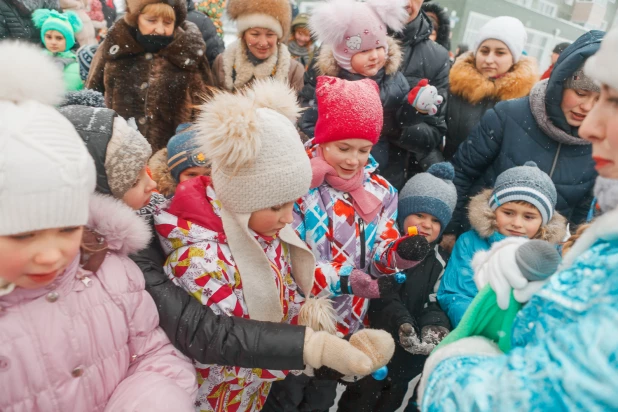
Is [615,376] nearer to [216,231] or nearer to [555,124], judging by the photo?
[216,231]

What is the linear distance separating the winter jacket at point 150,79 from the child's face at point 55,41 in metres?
1.80

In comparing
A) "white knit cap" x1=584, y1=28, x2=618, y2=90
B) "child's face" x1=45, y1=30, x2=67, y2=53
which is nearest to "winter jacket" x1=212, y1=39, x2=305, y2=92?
"child's face" x1=45, y1=30, x2=67, y2=53

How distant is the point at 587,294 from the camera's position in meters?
0.67

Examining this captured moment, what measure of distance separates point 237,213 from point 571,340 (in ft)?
3.31

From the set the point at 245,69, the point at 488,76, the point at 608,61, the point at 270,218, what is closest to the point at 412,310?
the point at 270,218

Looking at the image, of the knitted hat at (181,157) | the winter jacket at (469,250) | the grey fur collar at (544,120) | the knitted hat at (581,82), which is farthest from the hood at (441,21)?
the knitted hat at (181,157)

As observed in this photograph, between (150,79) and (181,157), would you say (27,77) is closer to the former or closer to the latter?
(181,157)

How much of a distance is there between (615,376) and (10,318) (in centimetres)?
121

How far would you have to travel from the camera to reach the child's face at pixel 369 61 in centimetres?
233

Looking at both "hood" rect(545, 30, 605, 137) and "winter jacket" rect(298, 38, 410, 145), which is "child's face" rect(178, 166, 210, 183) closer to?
"winter jacket" rect(298, 38, 410, 145)

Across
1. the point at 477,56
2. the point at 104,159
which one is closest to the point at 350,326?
the point at 104,159

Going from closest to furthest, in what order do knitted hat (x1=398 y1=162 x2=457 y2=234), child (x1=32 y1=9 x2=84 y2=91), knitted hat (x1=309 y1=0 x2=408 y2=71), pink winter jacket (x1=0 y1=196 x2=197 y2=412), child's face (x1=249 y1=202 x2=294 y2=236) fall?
pink winter jacket (x1=0 y1=196 x2=197 y2=412)
child's face (x1=249 y1=202 x2=294 y2=236)
knitted hat (x1=398 y1=162 x2=457 y2=234)
knitted hat (x1=309 y1=0 x2=408 y2=71)
child (x1=32 y1=9 x2=84 y2=91)

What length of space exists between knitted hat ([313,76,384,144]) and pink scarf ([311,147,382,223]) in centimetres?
14

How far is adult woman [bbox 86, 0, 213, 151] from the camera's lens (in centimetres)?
284
